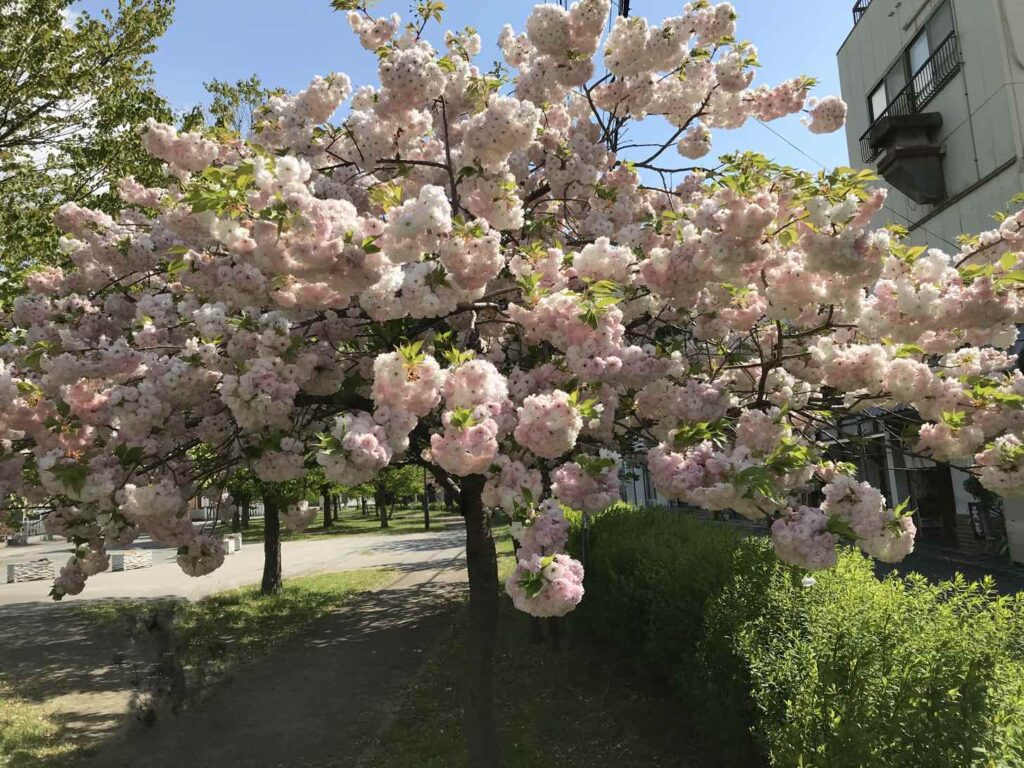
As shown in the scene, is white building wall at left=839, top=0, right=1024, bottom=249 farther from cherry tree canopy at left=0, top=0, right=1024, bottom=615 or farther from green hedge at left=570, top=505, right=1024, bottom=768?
green hedge at left=570, top=505, right=1024, bottom=768

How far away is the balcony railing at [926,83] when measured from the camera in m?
16.1

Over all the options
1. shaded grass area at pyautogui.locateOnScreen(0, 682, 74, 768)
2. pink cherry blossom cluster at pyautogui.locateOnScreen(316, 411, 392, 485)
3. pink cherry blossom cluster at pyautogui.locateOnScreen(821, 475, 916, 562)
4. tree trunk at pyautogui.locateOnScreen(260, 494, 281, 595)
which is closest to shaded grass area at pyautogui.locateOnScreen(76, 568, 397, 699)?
tree trunk at pyautogui.locateOnScreen(260, 494, 281, 595)

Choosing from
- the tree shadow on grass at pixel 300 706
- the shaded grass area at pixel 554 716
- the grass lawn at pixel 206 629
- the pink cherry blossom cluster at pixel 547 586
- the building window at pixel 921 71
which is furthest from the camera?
the building window at pixel 921 71

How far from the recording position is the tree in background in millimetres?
10953

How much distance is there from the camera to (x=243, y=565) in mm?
24297

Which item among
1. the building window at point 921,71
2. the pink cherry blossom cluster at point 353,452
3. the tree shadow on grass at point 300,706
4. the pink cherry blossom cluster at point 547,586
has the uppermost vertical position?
the building window at point 921,71

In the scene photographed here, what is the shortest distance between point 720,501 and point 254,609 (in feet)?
43.3

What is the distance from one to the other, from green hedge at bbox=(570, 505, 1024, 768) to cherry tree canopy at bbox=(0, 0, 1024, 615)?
65 cm

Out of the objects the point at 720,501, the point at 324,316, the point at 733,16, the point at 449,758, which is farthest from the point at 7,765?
the point at 733,16

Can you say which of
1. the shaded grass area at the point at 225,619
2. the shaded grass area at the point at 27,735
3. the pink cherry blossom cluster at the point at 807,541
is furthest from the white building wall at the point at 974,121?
the shaded grass area at the point at 27,735

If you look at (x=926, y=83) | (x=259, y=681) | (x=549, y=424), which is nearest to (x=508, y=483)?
(x=549, y=424)

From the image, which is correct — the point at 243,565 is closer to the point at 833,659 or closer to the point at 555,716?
the point at 555,716

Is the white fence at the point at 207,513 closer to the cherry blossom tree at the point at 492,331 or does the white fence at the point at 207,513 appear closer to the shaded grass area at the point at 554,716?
the cherry blossom tree at the point at 492,331

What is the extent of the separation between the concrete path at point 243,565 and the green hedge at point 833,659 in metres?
15.4
